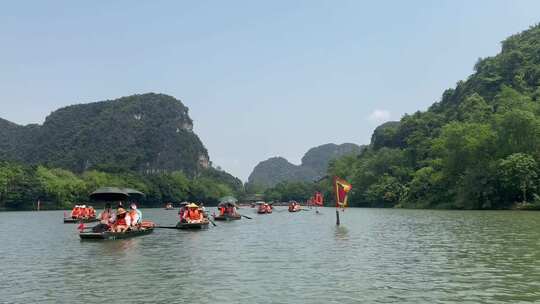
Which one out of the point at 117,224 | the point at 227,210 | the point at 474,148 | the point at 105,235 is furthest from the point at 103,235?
the point at 474,148

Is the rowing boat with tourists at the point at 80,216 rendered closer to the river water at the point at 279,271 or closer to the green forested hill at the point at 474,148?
the river water at the point at 279,271

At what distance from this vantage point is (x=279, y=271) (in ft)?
68.1

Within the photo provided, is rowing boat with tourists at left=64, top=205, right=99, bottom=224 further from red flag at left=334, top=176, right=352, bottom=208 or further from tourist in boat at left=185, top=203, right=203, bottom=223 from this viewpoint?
red flag at left=334, top=176, right=352, bottom=208

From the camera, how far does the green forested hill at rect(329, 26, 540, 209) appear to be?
81.0 m

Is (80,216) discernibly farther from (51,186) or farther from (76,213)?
(51,186)

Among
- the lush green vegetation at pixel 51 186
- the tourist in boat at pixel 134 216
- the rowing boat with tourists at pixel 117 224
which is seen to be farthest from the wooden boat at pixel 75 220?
the lush green vegetation at pixel 51 186

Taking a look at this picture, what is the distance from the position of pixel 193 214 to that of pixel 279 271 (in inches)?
1043

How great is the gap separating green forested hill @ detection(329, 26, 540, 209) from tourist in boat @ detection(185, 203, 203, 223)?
1962 inches

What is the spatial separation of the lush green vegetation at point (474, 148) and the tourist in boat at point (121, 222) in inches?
2307

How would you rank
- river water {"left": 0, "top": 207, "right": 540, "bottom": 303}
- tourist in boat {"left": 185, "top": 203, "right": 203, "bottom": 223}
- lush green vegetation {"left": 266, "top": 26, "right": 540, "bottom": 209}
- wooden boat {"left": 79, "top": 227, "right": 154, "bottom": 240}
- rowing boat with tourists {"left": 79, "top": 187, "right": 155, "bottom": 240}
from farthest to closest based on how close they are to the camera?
lush green vegetation {"left": 266, "top": 26, "right": 540, "bottom": 209}
tourist in boat {"left": 185, "top": 203, "right": 203, "bottom": 223}
rowing boat with tourists {"left": 79, "top": 187, "right": 155, "bottom": 240}
wooden boat {"left": 79, "top": 227, "right": 154, "bottom": 240}
river water {"left": 0, "top": 207, "right": 540, "bottom": 303}

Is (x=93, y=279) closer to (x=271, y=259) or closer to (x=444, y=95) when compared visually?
(x=271, y=259)

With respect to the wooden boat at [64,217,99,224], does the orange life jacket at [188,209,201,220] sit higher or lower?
higher

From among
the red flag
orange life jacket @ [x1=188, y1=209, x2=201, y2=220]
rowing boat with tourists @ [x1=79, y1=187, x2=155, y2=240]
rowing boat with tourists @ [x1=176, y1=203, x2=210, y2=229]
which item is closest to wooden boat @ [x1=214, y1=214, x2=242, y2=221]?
rowing boat with tourists @ [x1=176, y1=203, x2=210, y2=229]

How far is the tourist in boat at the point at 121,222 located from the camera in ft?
116
